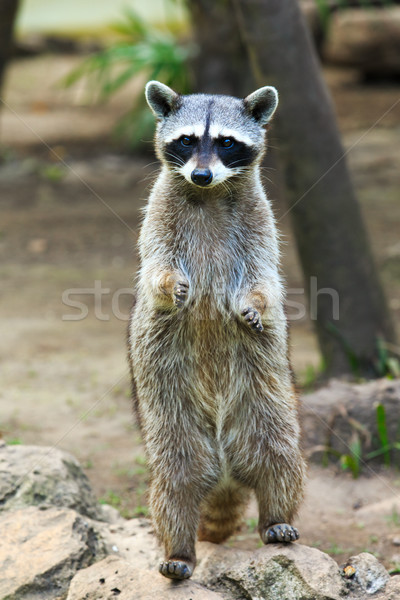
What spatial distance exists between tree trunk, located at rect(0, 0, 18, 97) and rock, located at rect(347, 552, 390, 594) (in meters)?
10.9

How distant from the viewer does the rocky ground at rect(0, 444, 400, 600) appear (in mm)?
3662

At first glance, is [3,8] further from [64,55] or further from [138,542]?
[138,542]

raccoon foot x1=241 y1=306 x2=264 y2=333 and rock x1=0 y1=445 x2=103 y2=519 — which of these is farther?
rock x1=0 y1=445 x2=103 y2=519

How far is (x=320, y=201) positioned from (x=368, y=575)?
12.0 feet

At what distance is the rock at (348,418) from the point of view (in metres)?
5.95

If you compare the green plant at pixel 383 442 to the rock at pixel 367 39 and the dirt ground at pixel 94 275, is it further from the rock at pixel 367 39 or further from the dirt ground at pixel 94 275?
the rock at pixel 367 39

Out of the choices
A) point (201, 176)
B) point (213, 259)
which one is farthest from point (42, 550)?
point (201, 176)

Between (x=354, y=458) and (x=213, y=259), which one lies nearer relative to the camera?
(x=213, y=259)

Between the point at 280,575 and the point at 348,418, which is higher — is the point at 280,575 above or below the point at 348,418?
below

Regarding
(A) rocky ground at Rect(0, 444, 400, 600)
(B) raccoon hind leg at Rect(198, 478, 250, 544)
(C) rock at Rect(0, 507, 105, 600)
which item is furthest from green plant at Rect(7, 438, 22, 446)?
(B) raccoon hind leg at Rect(198, 478, 250, 544)

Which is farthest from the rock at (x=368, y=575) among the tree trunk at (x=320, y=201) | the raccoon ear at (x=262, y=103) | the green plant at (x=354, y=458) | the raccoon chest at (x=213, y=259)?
the tree trunk at (x=320, y=201)

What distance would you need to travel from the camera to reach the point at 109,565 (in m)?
3.83

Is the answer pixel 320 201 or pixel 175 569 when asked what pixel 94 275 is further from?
pixel 175 569

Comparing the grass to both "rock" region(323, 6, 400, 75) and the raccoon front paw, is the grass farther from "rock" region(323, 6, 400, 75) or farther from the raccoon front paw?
"rock" region(323, 6, 400, 75)
